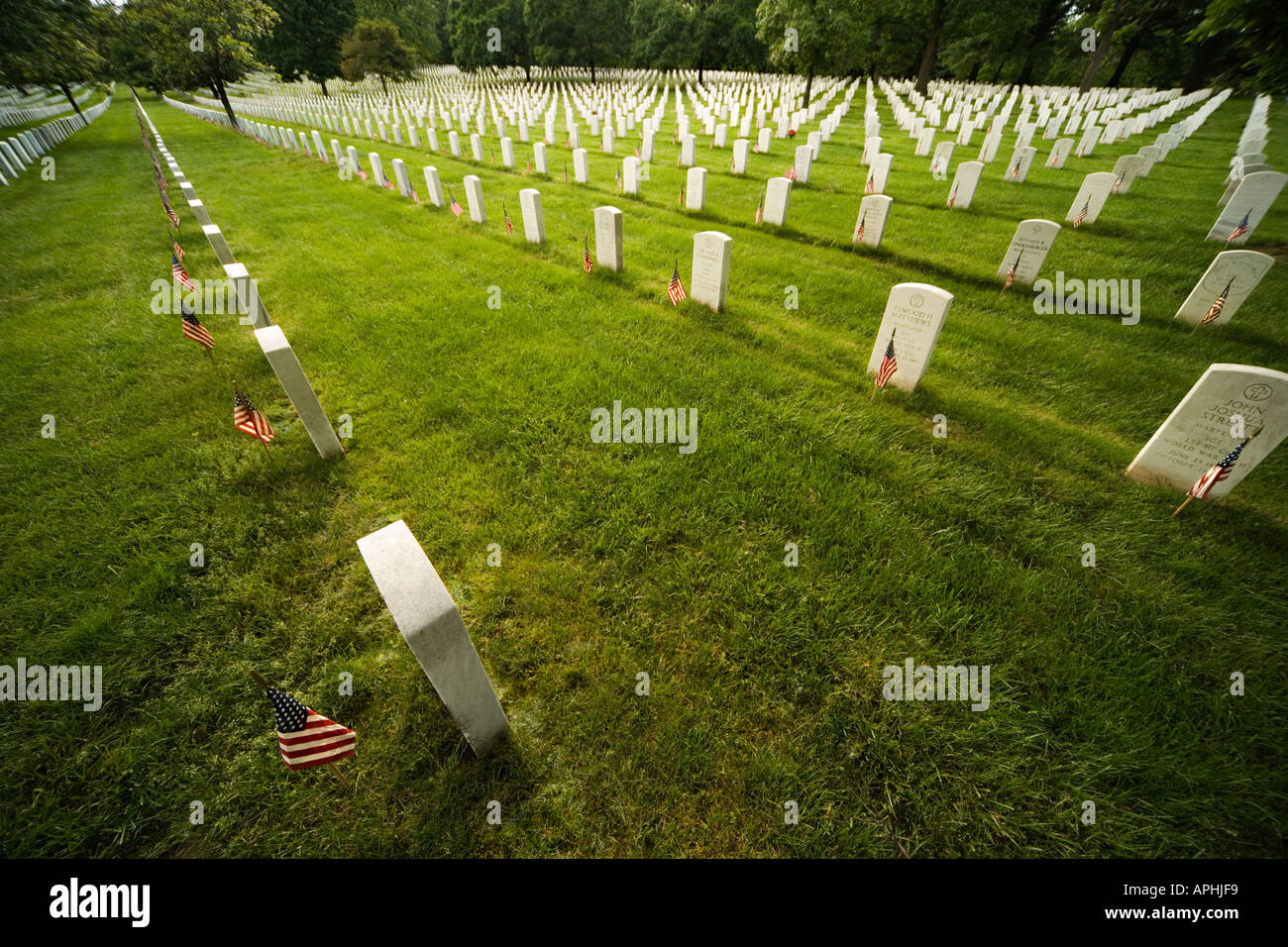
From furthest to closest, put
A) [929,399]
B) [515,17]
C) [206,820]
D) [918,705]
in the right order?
1. [515,17]
2. [929,399]
3. [918,705]
4. [206,820]

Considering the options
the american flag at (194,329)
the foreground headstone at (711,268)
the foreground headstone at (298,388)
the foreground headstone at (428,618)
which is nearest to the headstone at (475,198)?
the foreground headstone at (711,268)

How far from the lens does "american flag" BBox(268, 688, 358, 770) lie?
197cm

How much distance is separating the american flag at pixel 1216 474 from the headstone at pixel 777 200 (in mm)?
7481

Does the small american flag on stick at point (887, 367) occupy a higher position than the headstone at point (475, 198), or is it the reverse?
the headstone at point (475, 198)

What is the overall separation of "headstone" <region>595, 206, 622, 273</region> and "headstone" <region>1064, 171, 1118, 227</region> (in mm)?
8397

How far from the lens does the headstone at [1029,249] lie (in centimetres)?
643

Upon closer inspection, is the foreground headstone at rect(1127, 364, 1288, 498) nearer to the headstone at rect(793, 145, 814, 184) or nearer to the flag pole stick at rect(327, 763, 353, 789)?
the flag pole stick at rect(327, 763, 353, 789)

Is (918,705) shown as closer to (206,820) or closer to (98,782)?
(206,820)

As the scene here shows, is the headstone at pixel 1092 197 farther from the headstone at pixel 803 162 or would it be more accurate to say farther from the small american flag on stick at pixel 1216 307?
the headstone at pixel 803 162

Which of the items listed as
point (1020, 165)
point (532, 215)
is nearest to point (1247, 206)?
point (1020, 165)

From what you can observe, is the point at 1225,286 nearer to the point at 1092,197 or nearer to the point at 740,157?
the point at 1092,197
